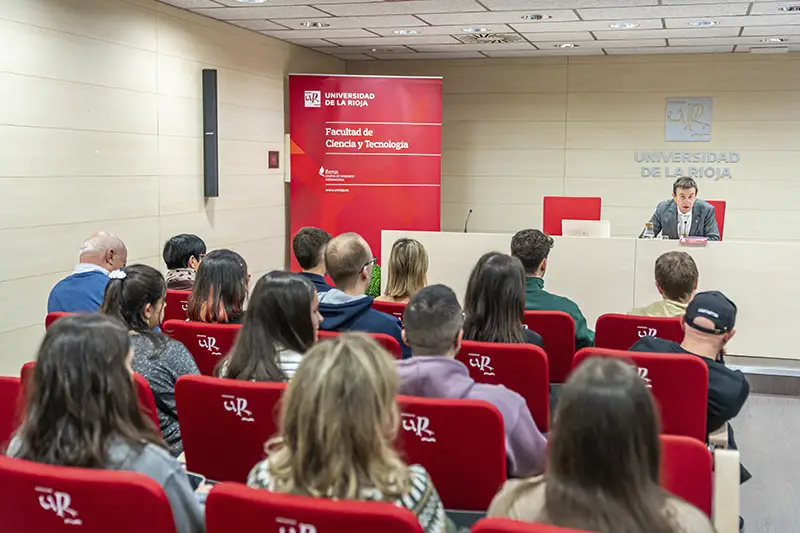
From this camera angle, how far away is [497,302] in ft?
11.3

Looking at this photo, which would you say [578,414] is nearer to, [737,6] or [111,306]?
[111,306]

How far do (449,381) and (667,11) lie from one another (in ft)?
18.8

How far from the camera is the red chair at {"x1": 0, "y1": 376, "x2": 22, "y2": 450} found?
8.51 ft

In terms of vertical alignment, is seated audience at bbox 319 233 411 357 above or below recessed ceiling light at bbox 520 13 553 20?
below

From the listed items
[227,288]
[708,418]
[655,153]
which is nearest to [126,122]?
[227,288]

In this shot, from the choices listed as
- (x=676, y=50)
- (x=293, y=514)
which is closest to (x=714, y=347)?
(x=293, y=514)

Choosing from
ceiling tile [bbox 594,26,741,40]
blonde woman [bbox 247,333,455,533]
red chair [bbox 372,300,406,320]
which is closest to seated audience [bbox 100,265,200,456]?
blonde woman [bbox 247,333,455,533]

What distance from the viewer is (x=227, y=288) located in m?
3.80

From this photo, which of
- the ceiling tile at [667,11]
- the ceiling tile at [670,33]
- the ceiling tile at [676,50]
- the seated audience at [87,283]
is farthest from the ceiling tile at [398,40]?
the seated audience at [87,283]

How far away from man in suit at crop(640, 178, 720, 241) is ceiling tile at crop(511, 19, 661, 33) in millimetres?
1690

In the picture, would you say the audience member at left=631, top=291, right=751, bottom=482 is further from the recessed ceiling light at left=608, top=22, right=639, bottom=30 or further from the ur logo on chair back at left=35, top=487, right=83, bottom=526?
the recessed ceiling light at left=608, top=22, right=639, bottom=30

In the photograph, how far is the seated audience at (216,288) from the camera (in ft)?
12.4

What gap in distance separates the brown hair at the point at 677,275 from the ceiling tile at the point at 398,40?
513 cm

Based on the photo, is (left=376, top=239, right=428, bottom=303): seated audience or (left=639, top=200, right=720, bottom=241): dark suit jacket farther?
(left=639, top=200, right=720, bottom=241): dark suit jacket
